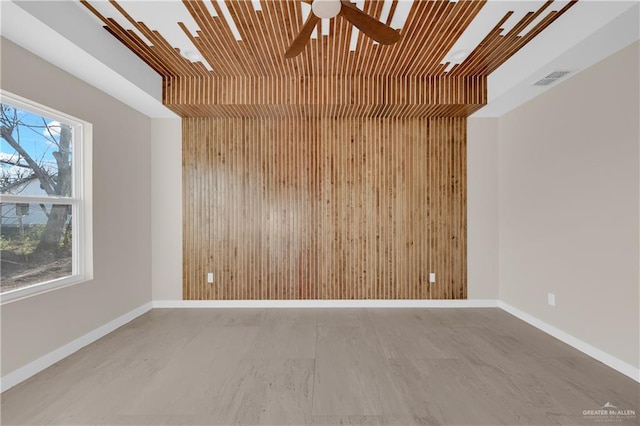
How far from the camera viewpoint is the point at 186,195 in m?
4.06

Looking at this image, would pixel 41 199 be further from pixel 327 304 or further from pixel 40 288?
pixel 327 304

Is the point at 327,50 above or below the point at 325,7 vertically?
above

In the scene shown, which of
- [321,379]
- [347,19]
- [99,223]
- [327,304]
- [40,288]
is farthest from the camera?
[327,304]

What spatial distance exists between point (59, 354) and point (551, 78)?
215 inches

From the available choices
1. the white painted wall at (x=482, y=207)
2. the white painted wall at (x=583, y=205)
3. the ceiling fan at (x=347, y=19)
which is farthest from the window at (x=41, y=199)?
the white painted wall at (x=583, y=205)

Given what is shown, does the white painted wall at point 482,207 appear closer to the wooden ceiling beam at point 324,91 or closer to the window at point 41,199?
the wooden ceiling beam at point 324,91

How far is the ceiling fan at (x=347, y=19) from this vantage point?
74.1 inches

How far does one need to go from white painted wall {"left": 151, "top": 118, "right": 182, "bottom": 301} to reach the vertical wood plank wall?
137 millimetres

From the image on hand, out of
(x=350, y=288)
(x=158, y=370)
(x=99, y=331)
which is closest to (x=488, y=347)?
(x=350, y=288)

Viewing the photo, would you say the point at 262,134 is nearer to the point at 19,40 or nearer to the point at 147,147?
the point at 147,147

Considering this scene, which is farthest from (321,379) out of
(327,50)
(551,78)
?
(551,78)

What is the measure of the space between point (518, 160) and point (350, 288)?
2.82 m

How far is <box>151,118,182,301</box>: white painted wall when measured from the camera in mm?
4070

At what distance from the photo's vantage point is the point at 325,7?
1896 mm
